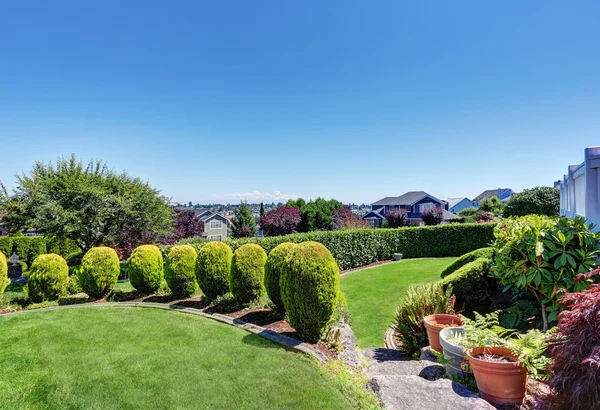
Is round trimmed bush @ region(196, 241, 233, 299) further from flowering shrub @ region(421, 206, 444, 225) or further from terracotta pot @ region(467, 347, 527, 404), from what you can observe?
flowering shrub @ region(421, 206, 444, 225)

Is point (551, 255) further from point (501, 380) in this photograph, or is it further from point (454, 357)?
point (501, 380)

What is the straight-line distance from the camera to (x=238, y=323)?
221 inches

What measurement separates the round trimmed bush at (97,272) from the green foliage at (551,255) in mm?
8892

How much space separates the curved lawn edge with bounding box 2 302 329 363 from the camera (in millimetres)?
4419

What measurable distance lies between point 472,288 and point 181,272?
6.80 m

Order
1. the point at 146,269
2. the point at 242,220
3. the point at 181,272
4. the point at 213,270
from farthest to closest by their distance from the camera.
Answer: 1. the point at 242,220
2. the point at 146,269
3. the point at 181,272
4. the point at 213,270

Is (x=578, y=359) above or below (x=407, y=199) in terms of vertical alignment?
below

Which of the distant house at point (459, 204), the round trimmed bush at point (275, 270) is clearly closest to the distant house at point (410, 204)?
the distant house at point (459, 204)

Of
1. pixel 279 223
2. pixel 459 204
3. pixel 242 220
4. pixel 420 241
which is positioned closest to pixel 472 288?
pixel 420 241

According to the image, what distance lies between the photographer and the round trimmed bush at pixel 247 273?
20.9 ft

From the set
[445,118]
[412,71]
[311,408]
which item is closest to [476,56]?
[412,71]

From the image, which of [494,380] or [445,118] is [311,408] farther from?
[445,118]

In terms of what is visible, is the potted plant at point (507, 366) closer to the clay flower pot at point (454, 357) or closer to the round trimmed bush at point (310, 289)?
the clay flower pot at point (454, 357)

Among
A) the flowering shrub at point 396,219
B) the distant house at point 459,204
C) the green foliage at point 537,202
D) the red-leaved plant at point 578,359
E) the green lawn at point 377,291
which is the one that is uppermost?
the distant house at point 459,204
